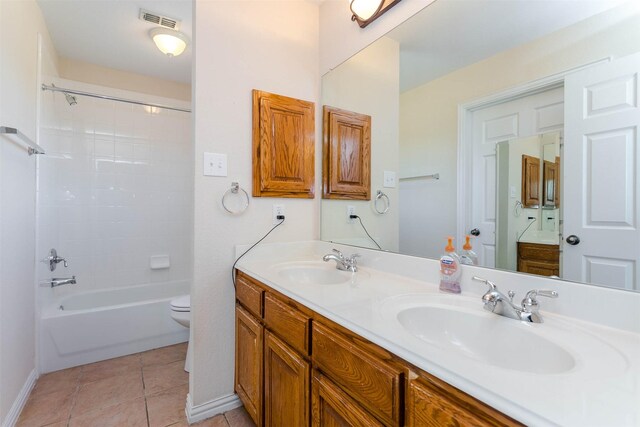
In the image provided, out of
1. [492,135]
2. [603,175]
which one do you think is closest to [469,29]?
[492,135]

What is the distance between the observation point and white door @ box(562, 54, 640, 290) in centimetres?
73

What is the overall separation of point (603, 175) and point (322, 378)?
0.97 m

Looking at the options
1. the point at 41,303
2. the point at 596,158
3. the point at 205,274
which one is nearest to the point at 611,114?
the point at 596,158

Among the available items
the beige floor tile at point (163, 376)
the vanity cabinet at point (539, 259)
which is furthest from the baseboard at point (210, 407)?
the vanity cabinet at point (539, 259)

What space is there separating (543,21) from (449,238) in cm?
76

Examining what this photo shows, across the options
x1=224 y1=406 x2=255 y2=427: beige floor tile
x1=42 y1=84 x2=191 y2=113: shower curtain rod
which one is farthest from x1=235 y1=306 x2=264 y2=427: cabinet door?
x1=42 y1=84 x2=191 y2=113: shower curtain rod

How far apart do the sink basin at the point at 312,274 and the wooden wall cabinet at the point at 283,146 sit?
456 millimetres

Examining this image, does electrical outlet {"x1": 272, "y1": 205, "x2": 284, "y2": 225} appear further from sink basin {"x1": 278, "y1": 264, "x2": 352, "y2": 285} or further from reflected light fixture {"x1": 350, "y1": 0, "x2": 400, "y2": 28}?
reflected light fixture {"x1": 350, "y1": 0, "x2": 400, "y2": 28}

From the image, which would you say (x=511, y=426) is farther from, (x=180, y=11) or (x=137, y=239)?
(x=137, y=239)

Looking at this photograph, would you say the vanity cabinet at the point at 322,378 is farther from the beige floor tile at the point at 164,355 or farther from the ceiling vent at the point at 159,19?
the ceiling vent at the point at 159,19

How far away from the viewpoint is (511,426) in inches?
17.1

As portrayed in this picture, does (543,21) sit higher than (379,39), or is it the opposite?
(379,39)

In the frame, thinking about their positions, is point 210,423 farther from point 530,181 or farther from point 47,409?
point 530,181

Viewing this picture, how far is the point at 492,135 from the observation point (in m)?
1.05
